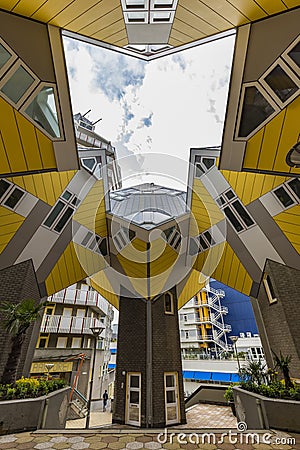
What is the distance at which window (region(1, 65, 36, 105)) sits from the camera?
3375mm

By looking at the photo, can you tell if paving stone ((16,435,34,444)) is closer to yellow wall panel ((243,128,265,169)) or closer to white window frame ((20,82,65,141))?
white window frame ((20,82,65,141))

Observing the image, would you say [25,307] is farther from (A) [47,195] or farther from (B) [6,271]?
(A) [47,195]

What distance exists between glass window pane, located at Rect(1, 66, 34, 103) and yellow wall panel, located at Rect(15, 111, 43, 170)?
256 millimetres

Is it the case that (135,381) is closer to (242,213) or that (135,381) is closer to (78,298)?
(242,213)

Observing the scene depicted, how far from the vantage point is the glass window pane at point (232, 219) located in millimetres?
8071

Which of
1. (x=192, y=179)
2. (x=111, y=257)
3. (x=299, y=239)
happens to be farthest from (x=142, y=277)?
(x=299, y=239)

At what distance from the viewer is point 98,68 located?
20.7 feet

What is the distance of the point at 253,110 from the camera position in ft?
12.8

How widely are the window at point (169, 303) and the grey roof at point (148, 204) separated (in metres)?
4.41

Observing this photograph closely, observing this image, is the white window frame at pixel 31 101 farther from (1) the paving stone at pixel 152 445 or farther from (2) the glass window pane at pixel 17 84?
(1) the paving stone at pixel 152 445

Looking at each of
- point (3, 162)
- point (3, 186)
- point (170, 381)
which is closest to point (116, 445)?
point (3, 162)

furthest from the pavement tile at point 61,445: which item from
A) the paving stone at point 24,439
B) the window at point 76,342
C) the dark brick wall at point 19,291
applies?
the window at point 76,342

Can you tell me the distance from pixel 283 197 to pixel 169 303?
7454 mm

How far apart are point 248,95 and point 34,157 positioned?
3.88 metres
